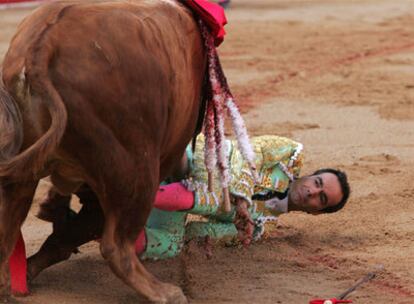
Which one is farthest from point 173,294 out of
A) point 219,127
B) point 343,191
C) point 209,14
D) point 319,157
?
point 319,157

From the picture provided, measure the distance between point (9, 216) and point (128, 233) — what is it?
16.7 inches

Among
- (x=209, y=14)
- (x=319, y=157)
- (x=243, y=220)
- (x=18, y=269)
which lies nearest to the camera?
(x=18, y=269)

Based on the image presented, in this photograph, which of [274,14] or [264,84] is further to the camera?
[274,14]

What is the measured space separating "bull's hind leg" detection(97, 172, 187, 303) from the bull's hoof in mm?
15

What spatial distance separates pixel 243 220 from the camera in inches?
182

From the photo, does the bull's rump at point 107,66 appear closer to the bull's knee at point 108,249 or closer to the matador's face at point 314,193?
the bull's knee at point 108,249

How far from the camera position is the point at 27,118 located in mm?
3434

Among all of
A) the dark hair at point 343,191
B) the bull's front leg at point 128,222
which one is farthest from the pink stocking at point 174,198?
the dark hair at point 343,191

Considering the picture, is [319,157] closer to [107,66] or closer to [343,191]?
[343,191]

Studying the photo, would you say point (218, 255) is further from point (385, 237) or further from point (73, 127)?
point (73, 127)

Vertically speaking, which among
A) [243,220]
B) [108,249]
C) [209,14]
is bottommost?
[243,220]

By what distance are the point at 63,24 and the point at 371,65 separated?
5777mm

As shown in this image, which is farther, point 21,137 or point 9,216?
point 9,216

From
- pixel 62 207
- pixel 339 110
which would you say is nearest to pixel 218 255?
pixel 62 207
